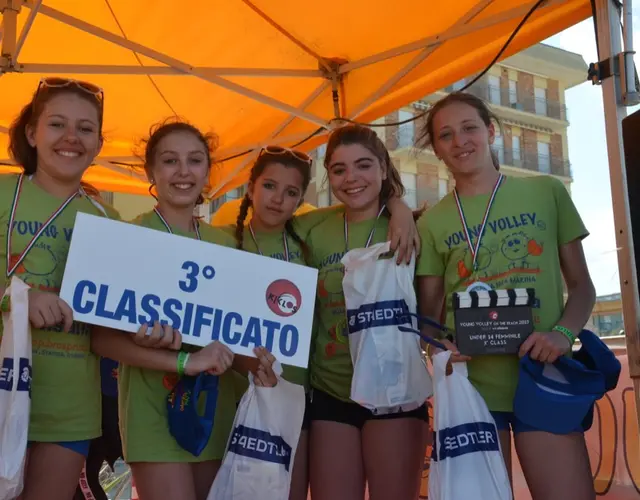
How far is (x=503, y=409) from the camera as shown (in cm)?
215

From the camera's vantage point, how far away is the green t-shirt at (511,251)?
2.19 m

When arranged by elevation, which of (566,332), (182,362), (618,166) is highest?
(618,166)

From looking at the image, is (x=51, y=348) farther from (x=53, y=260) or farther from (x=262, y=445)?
(x=262, y=445)

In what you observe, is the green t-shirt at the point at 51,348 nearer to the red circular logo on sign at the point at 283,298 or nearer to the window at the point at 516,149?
the red circular logo on sign at the point at 283,298

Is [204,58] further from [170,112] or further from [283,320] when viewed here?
[283,320]

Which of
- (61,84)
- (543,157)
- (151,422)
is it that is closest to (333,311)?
(151,422)

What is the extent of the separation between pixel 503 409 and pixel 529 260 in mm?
511

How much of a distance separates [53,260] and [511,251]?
5.04 feet

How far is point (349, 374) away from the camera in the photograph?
251 centimetres

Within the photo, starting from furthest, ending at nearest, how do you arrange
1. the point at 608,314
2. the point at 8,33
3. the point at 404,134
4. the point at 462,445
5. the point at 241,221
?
the point at 404,134, the point at 8,33, the point at 608,314, the point at 241,221, the point at 462,445

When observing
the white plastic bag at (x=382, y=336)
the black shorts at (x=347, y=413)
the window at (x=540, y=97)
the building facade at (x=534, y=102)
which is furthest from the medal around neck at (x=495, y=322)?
the window at (x=540, y=97)

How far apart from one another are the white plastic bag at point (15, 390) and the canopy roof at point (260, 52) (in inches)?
93.8

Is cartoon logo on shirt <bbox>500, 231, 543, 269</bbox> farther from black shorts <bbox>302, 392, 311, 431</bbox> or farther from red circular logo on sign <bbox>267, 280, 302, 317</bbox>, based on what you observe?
black shorts <bbox>302, 392, 311, 431</bbox>

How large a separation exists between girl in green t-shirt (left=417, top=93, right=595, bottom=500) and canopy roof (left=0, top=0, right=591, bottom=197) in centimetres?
109
